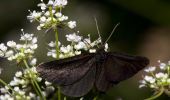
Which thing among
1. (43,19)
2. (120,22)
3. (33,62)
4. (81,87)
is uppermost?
(120,22)

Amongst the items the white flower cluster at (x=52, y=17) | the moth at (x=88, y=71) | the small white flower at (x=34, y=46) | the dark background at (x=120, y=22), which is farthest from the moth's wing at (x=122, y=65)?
the dark background at (x=120, y=22)

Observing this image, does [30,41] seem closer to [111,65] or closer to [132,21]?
[111,65]

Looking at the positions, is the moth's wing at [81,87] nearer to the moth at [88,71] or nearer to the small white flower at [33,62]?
the moth at [88,71]

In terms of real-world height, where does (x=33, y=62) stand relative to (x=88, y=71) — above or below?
above

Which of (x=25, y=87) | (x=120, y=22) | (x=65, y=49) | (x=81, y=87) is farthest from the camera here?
(x=120, y=22)

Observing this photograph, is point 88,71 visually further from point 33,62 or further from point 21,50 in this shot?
point 21,50

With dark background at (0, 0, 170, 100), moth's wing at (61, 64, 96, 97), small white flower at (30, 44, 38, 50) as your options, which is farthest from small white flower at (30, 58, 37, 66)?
dark background at (0, 0, 170, 100)

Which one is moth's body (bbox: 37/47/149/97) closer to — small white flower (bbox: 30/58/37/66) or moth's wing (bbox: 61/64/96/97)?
moth's wing (bbox: 61/64/96/97)

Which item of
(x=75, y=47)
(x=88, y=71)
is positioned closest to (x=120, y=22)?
(x=75, y=47)
